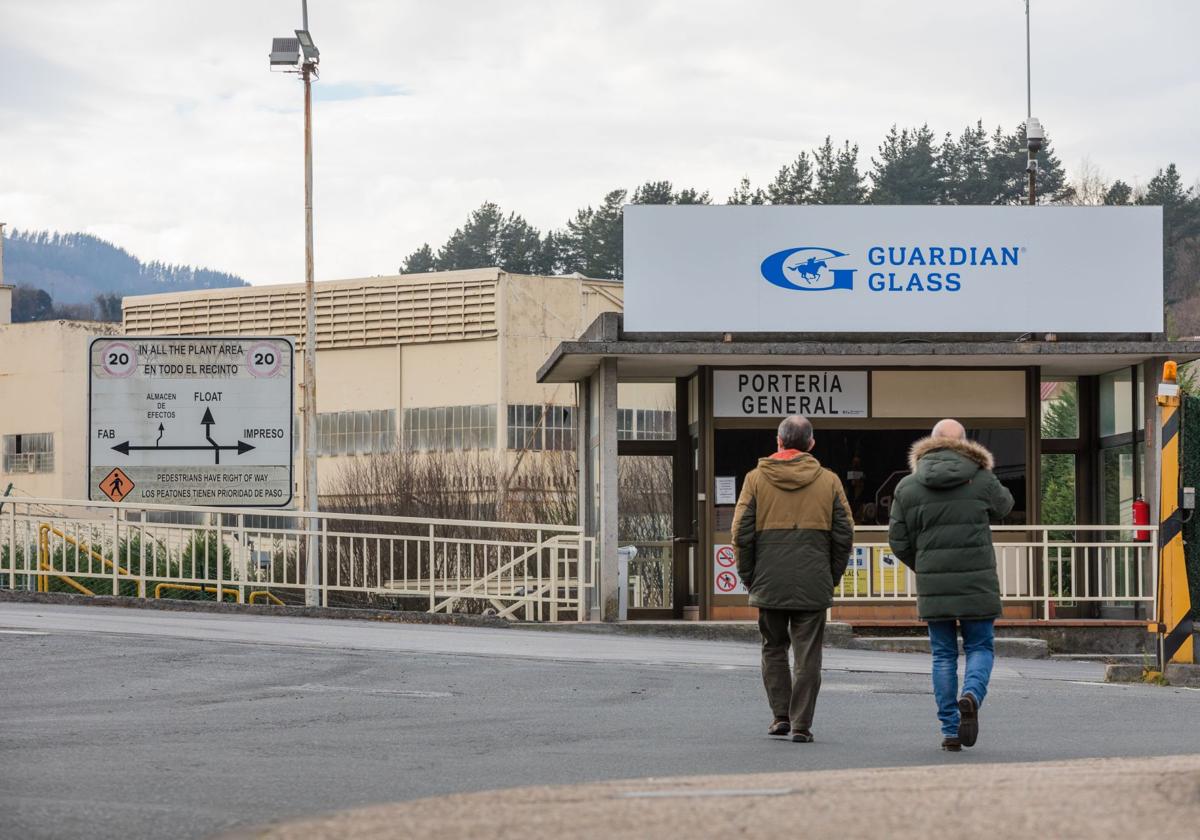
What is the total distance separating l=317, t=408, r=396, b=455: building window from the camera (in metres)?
55.8

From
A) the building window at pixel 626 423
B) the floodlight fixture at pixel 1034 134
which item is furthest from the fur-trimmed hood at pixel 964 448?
the floodlight fixture at pixel 1034 134

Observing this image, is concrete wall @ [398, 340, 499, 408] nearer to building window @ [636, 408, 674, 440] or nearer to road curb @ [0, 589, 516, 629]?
building window @ [636, 408, 674, 440]

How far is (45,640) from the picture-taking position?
48.9 ft

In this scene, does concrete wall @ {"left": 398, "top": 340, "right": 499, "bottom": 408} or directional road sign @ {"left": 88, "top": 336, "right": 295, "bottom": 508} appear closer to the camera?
directional road sign @ {"left": 88, "top": 336, "right": 295, "bottom": 508}

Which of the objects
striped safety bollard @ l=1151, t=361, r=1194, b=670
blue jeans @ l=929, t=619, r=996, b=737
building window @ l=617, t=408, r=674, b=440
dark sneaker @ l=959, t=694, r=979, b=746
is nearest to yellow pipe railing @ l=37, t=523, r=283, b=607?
building window @ l=617, t=408, r=674, b=440

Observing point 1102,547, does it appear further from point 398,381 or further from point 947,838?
point 398,381

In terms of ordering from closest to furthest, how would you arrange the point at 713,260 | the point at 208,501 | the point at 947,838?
the point at 947,838
the point at 713,260
the point at 208,501

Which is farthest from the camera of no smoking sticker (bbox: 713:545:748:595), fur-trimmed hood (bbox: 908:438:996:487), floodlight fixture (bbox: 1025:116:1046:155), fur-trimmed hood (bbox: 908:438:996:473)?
floodlight fixture (bbox: 1025:116:1046:155)

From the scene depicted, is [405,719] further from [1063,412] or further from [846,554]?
[1063,412]

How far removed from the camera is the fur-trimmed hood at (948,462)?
9641mm

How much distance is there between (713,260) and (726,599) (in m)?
3.69

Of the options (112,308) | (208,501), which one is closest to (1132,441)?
(208,501)

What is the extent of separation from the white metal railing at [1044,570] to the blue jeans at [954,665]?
31.3 ft

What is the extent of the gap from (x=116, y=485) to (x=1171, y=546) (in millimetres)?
12506
